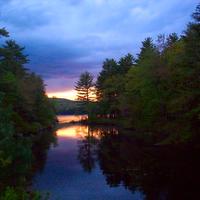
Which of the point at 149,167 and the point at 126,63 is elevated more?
the point at 126,63

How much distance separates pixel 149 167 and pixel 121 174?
3244 millimetres

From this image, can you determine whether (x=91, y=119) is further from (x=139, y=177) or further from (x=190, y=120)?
(x=139, y=177)

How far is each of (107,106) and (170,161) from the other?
8118cm

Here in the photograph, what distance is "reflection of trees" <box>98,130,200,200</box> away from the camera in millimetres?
30812

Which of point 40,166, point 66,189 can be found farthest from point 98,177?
point 40,166

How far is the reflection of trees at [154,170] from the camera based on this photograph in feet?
101

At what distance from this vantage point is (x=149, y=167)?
133 ft

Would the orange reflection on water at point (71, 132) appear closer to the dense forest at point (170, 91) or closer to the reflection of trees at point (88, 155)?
the dense forest at point (170, 91)

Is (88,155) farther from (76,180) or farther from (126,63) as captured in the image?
(126,63)

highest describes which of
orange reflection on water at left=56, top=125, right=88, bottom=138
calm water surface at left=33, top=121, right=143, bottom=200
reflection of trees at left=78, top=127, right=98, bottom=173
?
orange reflection on water at left=56, top=125, right=88, bottom=138

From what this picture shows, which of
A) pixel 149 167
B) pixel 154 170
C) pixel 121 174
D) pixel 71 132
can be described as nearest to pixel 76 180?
pixel 121 174

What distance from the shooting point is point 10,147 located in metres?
23.0

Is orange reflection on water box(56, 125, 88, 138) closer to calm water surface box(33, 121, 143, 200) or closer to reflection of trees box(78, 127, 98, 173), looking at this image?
reflection of trees box(78, 127, 98, 173)

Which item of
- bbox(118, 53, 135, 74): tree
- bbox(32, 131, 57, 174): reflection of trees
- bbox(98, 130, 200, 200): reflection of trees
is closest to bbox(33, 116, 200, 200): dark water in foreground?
bbox(98, 130, 200, 200): reflection of trees
